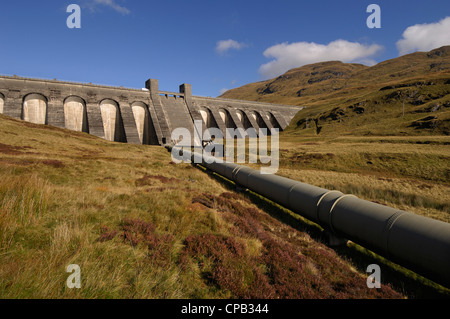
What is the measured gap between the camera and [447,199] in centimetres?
1549

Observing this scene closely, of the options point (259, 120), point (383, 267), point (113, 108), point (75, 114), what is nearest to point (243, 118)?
point (259, 120)

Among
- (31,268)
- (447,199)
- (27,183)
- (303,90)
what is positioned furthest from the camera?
(303,90)

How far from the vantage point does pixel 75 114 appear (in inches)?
1772

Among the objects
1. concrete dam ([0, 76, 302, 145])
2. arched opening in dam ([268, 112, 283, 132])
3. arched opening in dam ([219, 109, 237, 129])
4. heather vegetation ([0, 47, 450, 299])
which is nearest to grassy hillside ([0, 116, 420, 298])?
heather vegetation ([0, 47, 450, 299])

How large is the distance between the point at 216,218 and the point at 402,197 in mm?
15831

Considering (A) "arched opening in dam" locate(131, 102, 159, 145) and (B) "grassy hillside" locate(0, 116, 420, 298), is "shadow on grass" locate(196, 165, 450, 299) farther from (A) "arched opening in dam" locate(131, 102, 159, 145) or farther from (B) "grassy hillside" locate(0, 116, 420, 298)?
(A) "arched opening in dam" locate(131, 102, 159, 145)

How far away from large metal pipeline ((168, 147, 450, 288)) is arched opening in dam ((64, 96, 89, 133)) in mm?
47587

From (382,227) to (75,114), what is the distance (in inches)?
2118

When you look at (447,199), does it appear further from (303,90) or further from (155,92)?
(303,90)

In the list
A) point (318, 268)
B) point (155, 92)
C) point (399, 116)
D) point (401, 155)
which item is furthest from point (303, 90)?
point (318, 268)

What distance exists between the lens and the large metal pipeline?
5.92 metres

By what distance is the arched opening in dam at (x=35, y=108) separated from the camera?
132 ft

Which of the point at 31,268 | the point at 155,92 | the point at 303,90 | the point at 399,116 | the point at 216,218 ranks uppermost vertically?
the point at 303,90

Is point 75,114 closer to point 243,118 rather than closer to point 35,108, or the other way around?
point 35,108
